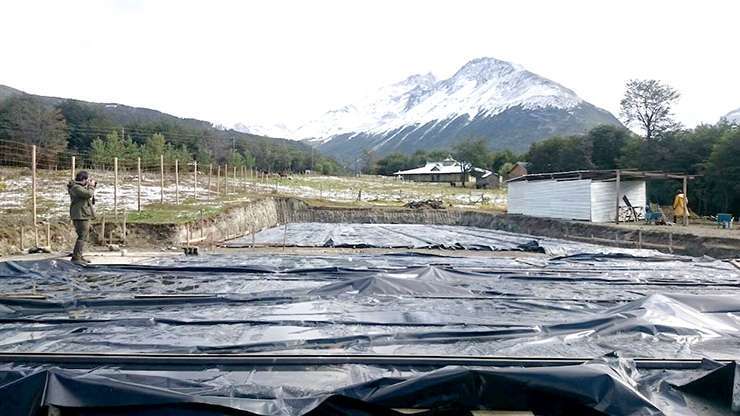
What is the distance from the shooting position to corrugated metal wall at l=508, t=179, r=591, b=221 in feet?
66.5

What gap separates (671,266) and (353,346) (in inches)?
295

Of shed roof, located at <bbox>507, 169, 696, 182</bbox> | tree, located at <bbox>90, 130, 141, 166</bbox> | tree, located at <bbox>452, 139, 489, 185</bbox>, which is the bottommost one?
shed roof, located at <bbox>507, 169, 696, 182</bbox>

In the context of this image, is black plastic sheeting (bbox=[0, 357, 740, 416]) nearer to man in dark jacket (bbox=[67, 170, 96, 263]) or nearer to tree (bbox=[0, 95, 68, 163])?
man in dark jacket (bbox=[67, 170, 96, 263])

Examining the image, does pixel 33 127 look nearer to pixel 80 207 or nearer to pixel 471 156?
pixel 80 207

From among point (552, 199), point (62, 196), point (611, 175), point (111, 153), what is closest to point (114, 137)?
point (111, 153)

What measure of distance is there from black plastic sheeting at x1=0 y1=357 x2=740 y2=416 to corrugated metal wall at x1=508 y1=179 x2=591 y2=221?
718 inches

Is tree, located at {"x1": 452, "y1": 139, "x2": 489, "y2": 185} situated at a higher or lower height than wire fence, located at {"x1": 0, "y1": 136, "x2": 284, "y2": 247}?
higher

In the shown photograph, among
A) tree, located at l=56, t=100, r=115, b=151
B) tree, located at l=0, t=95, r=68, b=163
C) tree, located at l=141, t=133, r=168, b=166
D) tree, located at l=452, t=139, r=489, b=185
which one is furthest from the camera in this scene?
tree, located at l=452, t=139, r=489, b=185

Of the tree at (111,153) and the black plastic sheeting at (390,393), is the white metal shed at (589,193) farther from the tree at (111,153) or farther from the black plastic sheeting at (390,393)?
the tree at (111,153)

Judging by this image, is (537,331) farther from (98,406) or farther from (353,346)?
(98,406)

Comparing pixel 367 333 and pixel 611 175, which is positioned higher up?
pixel 611 175

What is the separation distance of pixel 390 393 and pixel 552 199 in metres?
21.5

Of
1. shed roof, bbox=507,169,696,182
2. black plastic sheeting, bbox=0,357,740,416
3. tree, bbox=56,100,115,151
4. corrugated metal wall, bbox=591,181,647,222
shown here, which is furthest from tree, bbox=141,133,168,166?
black plastic sheeting, bbox=0,357,740,416

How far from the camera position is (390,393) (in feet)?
9.23
